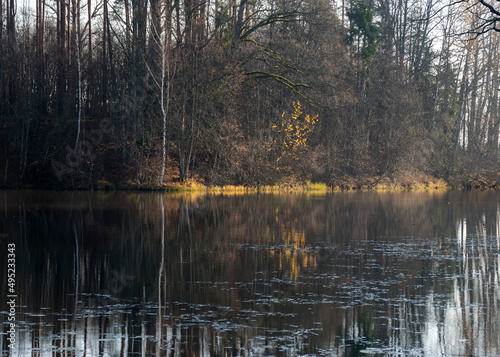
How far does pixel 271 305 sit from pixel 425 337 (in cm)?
225

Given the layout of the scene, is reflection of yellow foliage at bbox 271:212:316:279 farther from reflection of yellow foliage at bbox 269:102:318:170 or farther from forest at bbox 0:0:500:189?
reflection of yellow foliage at bbox 269:102:318:170

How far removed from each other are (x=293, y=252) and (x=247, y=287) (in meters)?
3.78

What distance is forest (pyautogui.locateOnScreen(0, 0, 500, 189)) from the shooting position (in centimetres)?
3509

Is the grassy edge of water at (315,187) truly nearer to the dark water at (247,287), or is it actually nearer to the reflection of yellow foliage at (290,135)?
the reflection of yellow foliage at (290,135)

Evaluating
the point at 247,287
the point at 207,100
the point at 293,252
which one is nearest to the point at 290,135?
the point at 207,100

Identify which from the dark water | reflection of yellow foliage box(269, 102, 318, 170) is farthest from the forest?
the dark water

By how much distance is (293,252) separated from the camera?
1327 cm

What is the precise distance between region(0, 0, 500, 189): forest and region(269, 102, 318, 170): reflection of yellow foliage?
→ 88 mm

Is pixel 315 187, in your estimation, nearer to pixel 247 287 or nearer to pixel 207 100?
pixel 207 100

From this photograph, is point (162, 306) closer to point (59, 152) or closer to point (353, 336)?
point (353, 336)

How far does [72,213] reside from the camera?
20.6 metres

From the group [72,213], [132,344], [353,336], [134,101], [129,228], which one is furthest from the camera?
[134,101]

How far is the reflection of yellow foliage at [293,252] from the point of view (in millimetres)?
11618

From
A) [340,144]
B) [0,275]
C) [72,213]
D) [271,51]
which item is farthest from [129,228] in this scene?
[340,144]
